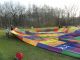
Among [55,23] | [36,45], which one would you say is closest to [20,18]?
[55,23]

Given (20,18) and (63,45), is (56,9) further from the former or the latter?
(63,45)

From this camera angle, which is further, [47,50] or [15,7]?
[15,7]

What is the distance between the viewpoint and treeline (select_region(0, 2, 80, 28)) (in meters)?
46.0

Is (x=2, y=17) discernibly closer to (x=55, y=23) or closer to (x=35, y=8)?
(x=35, y=8)

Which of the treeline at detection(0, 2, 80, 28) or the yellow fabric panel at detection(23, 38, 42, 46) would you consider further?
the treeline at detection(0, 2, 80, 28)

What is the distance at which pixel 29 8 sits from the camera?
49.2m

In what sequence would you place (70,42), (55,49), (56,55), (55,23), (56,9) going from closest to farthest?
(56,55), (55,49), (70,42), (55,23), (56,9)

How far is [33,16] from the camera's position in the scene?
49.0 meters

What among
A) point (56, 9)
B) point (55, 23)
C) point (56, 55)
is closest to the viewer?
point (56, 55)

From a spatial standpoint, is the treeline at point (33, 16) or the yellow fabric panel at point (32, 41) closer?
the yellow fabric panel at point (32, 41)

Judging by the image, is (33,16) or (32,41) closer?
(32,41)

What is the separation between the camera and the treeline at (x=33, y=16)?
45987 mm

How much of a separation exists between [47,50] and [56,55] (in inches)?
52.1

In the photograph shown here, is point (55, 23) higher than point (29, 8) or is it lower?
lower
